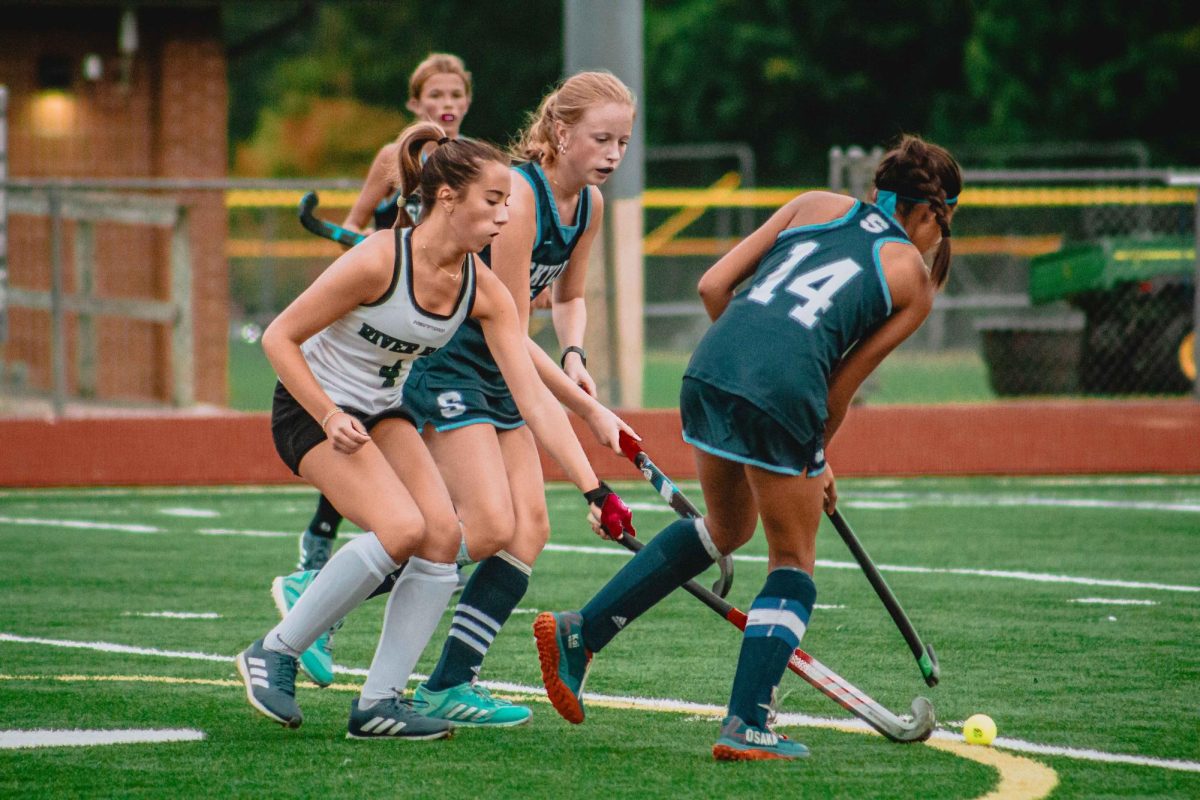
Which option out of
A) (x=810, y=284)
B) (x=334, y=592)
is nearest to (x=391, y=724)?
A: (x=334, y=592)

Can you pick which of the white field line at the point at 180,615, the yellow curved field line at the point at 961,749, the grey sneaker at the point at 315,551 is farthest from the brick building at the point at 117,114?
the yellow curved field line at the point at 961,749

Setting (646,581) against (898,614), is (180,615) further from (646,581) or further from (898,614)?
(898,614)

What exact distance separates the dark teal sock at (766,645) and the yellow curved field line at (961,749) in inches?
19.5

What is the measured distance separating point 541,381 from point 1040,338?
11774 mm

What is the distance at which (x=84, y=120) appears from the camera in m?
17.1

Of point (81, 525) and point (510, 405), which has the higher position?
point (510, 405)

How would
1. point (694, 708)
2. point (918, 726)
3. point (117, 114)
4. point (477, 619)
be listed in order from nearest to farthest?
point (918, 726)
point (477, 619)
point (694, 708)
point (117, 114)

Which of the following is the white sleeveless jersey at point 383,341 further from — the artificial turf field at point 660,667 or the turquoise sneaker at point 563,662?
the artificial turf field at point 660,667

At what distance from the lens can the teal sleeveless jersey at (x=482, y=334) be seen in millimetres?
5695

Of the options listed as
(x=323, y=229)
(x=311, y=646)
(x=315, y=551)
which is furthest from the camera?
(x=323, y=229)

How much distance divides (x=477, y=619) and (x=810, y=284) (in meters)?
1.35

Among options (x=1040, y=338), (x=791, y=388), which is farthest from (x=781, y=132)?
(x=791, y=388)

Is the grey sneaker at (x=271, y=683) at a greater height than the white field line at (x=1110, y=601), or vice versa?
the grey sneaker at (x=271, y=683)

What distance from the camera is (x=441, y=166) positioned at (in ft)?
17.0
